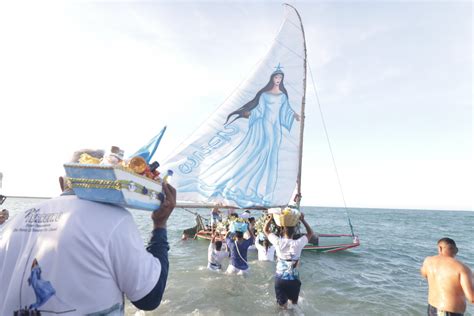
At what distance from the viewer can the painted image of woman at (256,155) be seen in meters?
11.9

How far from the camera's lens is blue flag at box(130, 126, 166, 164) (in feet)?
6.63

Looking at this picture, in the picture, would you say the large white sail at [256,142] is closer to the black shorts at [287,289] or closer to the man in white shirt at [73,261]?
the black shorts at [287,289]

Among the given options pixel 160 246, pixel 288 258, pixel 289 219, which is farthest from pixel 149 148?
pixel 288 258

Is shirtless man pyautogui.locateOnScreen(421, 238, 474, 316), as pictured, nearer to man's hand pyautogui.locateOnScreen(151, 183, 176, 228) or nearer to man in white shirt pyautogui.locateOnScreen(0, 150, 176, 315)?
man's hand pyautogui.locateOnScreen(151, 183, 176, 228)

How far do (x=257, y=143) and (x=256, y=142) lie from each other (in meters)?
0.06

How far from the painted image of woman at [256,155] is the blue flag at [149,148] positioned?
962 centimetres

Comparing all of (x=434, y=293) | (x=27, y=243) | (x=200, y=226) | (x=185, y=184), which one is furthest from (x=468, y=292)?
(x=200, y=226)

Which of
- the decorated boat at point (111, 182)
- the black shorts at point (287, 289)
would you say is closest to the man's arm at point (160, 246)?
the decorated boat at point (111, 182)

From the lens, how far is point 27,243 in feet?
5.13

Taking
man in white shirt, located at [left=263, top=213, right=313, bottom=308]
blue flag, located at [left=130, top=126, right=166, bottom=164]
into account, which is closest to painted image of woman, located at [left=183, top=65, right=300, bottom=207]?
man in white shirt, located at [left=263, top=213, right=313, bottom=308]

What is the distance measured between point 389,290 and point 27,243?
12045mm

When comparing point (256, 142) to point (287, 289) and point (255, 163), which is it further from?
point (287, 289)

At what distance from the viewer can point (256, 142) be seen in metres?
12.5

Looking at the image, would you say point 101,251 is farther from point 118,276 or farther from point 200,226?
point 200,226
